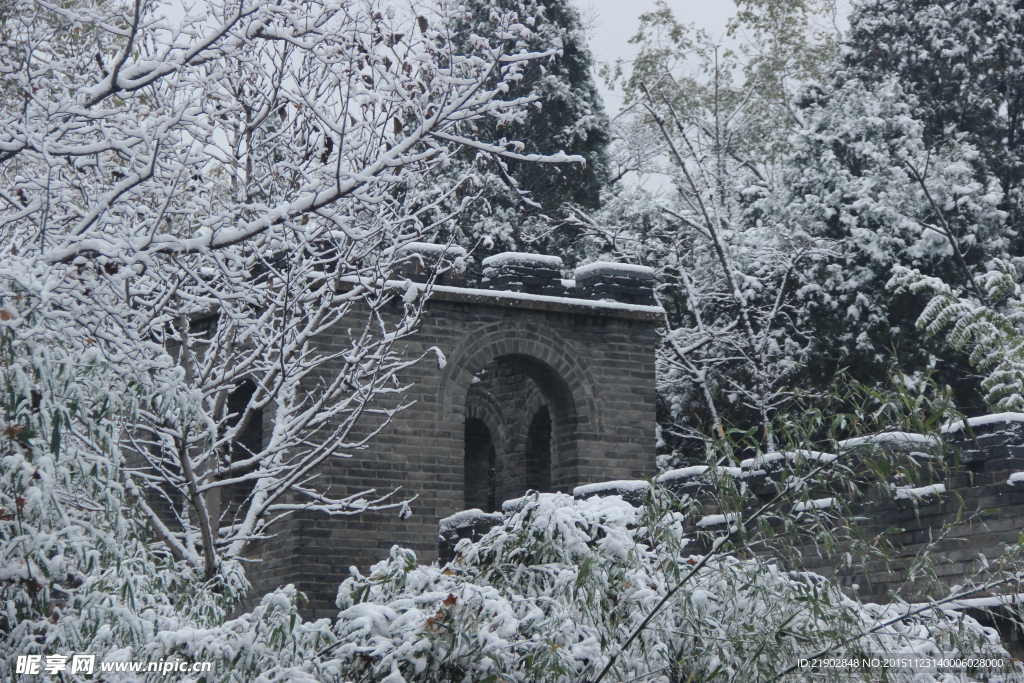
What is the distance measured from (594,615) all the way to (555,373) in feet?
25.6

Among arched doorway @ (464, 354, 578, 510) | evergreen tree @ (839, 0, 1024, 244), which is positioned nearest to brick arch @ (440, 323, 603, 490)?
arched doorway @ (464, 354, 578, 510)

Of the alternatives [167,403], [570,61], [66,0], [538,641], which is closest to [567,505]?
[538,641]

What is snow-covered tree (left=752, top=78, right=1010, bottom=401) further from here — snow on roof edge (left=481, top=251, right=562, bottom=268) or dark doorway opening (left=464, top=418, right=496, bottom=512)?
snow on roof edge (left=481, top=251, right=562, bottom=268)

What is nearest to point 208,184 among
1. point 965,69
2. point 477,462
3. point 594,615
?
point 594,615

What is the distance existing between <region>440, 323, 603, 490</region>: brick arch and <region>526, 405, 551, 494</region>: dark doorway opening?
2026 mm

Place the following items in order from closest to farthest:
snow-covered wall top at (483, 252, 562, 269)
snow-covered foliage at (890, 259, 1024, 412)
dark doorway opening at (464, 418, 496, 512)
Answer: snow-covered wall top at (483, 252, 562, 269) < snow-covered foliage at (890, 259, 1024, 412) < dark doorway opening at (464, 418, 496, 512)

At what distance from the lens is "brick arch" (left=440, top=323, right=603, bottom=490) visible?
1293 centimetres

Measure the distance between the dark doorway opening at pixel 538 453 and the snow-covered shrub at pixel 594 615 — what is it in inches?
366

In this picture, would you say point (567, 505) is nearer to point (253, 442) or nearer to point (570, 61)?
point (253, 442)

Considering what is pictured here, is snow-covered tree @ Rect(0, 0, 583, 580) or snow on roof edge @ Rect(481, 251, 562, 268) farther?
snow on roof edge @ Rect(481, 251, 562, 268)

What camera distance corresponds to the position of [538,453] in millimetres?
15508

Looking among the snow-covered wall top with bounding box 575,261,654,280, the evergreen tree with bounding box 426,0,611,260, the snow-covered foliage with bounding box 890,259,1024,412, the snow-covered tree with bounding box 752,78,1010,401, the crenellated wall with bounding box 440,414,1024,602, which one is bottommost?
the crenellated wall with bounding box 440,414,1024,602

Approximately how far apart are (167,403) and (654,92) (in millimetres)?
20029

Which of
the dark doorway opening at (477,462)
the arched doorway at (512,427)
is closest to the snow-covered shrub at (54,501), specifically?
the arched doorway at (512,427)
